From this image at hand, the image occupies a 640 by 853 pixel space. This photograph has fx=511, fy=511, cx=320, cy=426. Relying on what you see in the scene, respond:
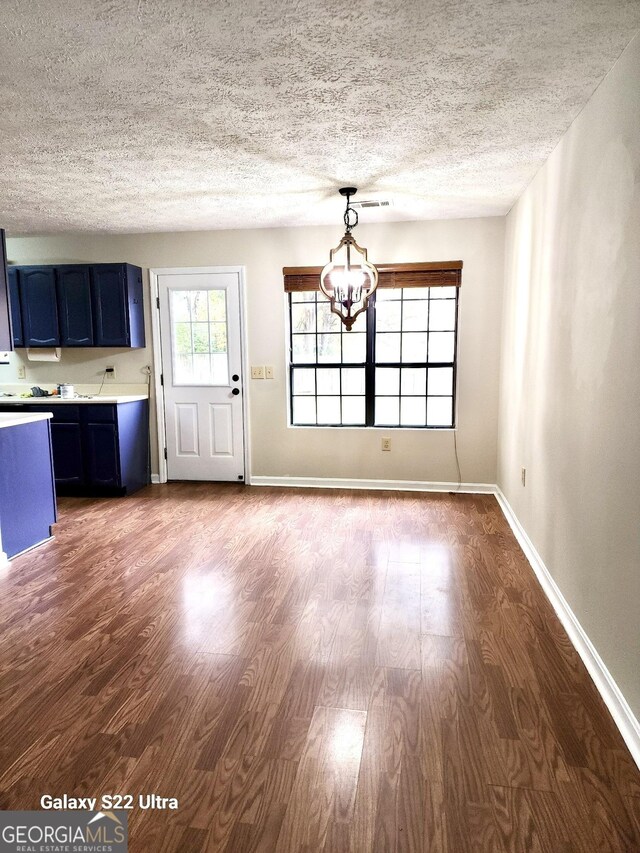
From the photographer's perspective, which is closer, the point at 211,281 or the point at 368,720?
the point at 368,720

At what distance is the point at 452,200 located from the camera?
384cm

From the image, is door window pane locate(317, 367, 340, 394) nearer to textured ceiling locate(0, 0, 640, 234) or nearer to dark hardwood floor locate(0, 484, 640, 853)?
textured ceiling locate(0, 0, 640, 234)

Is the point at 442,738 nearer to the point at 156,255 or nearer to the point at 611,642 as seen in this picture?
the point at 611,642

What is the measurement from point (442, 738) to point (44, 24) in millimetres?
2709

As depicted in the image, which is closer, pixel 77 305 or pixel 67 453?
pixel 67 453

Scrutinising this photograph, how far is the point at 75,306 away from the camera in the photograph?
4770mm

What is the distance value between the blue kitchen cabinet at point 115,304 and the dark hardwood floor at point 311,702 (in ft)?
7.03

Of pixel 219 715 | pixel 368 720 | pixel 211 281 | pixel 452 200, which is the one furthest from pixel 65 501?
pixel 452 200

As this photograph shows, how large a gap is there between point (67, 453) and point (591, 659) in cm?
425

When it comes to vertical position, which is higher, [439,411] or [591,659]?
[439,411]

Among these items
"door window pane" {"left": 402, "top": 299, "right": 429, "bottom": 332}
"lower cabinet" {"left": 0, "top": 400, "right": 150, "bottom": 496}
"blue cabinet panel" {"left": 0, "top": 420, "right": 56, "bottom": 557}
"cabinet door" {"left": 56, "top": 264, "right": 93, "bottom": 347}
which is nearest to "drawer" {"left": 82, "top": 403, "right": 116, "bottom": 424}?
"lower cabinet" {"left": 0, "top": 400, "right": 150, "bottom": 496}

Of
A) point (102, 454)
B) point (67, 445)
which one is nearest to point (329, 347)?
point (102, 454)

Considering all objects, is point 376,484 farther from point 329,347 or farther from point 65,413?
point 65,413

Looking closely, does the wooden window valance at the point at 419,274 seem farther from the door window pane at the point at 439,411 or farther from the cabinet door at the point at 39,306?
the cabinet door at the point at 39,306
